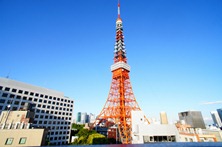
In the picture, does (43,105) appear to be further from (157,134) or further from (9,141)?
(157,134)

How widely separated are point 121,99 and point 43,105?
30509 mm

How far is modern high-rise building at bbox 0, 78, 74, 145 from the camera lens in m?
42.2

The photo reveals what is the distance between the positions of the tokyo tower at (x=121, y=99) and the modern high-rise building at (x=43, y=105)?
17.1 meters

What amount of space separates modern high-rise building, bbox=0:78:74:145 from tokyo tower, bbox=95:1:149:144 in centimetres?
1712

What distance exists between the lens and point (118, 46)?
5666 cm

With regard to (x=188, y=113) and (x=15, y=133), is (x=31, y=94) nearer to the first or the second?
(x=15, y=133)

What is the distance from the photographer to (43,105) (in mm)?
50375

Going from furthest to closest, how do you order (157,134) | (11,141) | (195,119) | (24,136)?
1. (195,119)
2. (157,134)
3. (24,136)
4. (11,141)

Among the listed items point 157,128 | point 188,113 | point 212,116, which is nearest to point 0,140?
point 157,128

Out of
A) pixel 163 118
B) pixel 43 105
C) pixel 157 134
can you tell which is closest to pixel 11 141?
pixel 157 134

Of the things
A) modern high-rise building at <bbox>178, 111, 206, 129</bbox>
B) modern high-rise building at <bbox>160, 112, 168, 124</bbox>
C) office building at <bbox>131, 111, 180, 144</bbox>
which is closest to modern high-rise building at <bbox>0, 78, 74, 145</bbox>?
office building at <bbox>131, 111, 180, 144</bbox>

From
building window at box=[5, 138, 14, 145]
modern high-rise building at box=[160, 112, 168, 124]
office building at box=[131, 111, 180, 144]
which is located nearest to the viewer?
building window at box=[5, 138, 14, 145]

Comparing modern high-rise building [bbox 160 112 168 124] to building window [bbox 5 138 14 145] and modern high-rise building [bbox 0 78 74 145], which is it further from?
modern high-rise building [bbox 0 78 74 145]

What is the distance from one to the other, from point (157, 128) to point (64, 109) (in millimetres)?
44863
